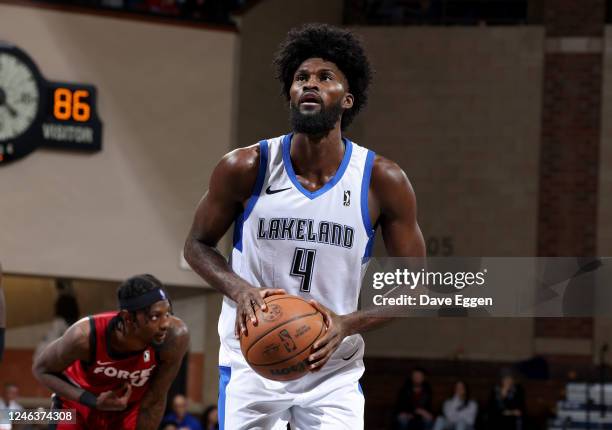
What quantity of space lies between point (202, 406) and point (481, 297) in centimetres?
782

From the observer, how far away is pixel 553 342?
15312mm

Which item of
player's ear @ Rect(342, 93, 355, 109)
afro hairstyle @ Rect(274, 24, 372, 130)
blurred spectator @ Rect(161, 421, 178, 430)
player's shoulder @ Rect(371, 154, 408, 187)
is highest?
afro hairstyle @ Rect(274, 24, 372, 130)

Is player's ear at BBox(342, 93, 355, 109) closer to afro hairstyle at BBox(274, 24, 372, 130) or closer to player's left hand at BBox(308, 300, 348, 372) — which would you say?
afro hairstyle at BBox(274, 24, 372, 130)

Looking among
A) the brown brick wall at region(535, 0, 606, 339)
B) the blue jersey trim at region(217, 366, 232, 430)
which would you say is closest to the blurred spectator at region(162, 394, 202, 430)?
the brown brick wall at region(535, 0, 606, 339)

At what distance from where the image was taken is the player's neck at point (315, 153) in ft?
14.6

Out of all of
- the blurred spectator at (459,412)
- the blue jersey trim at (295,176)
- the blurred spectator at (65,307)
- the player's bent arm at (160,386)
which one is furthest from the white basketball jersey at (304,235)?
the blurred spectator at (65,307)

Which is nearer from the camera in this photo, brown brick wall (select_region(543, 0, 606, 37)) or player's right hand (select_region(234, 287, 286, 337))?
player's right hand (select_region(234, 287, 286, 337))

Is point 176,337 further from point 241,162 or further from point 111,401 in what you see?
point 241,162

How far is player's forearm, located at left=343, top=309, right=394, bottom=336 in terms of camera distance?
4211 mm

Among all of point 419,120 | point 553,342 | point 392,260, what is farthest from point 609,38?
point 392,260

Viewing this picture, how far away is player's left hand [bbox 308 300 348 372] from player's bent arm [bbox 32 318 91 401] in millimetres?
1894

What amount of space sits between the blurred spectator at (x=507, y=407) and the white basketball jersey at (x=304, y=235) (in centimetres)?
912

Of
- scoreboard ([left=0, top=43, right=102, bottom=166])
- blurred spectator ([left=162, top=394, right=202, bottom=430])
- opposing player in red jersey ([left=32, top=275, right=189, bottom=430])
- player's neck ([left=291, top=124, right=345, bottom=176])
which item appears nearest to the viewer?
player's neck ([left=291, top=124, right=345, bottom=176])

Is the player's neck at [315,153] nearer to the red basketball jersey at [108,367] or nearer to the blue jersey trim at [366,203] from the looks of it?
the blue jersey trim at [366,203]
